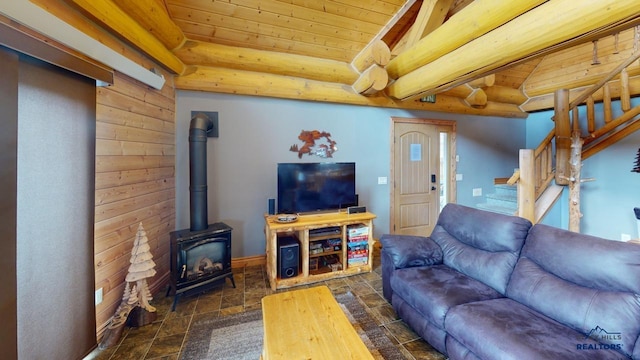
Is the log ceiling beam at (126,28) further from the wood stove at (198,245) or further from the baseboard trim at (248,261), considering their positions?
the baseboard trim at (248,261)

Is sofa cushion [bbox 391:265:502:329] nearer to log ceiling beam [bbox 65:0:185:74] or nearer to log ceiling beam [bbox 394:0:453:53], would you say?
log ceiling beam [bbox 394:0:453:53]

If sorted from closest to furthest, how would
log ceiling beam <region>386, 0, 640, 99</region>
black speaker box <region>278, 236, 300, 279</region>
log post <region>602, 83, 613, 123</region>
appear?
log ceiling beam <region>386, 0, 640, 99</region>
black speaker box <region>278, 236, 300, 279</region>
log post <region>602, 83, 613, 123</region>

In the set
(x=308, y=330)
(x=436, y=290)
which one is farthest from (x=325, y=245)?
(x=308, y=330)

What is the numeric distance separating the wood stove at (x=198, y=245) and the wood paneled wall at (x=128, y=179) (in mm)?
376

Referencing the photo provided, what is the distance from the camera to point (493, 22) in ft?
7.14

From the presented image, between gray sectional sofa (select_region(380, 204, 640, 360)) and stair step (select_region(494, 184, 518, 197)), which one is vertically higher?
stair step (select_region(494, 184, 518, 197))

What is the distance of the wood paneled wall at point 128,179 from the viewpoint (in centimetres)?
203

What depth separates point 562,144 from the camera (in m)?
3.63

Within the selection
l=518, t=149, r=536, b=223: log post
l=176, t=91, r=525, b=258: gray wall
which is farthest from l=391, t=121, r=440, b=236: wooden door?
l=518, t=149, r=536, b=223: log post

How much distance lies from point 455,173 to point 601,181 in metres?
2.28

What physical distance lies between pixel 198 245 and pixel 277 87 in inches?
88.2

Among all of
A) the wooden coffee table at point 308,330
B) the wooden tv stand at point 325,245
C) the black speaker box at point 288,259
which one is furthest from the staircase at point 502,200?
the wooden coffee table at point 308,330

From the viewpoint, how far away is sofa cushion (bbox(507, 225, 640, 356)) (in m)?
1.30

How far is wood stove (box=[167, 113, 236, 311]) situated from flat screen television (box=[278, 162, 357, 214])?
854mm
